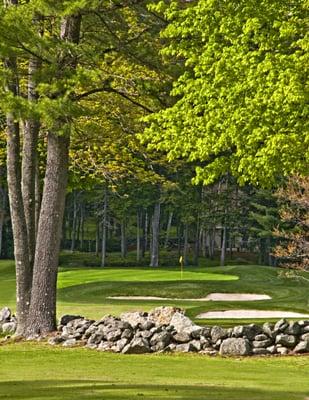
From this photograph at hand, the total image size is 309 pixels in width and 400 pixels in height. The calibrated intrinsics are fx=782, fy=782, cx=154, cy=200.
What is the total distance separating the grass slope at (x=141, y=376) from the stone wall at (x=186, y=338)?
0.59 m

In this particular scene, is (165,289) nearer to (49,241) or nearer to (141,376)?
(49,241)

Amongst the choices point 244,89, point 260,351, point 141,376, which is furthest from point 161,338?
point 244,89

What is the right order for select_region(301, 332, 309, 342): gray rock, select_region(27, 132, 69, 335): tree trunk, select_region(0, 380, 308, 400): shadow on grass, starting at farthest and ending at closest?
select_region(27, 132, 69, 335): tree trunk, select_region(301, 332, 309, 342): gray rock, select_region(0, 380, 308, 400): shadow on grass

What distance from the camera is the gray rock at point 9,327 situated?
62.1 feet

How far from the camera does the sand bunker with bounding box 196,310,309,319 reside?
23909mm

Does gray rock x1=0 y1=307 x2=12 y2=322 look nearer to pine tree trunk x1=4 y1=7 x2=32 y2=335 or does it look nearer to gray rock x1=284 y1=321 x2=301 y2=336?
pine tree trunk x1=4 y1=7 x2=32 y2=335

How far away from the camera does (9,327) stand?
19.1 meters

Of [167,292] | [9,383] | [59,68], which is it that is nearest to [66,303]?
[167,292]

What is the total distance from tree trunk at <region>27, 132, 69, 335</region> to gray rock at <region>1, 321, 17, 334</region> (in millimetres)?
1454

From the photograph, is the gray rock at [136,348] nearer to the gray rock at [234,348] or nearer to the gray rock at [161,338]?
the gray rock at [161,338]

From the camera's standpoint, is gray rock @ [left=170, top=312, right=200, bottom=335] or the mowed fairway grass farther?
gray rock @ [left=170, top=312, right=200, bottom=335]

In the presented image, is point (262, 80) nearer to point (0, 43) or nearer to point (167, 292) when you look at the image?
point (0, 43)

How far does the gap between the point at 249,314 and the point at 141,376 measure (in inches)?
530

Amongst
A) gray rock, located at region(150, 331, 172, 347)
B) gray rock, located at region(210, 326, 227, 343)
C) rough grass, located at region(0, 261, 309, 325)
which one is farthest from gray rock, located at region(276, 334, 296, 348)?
rough grass, located at region(0, 261, 309, 325)
